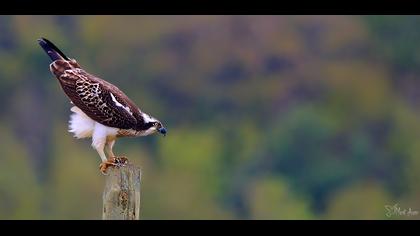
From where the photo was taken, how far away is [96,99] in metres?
10.6

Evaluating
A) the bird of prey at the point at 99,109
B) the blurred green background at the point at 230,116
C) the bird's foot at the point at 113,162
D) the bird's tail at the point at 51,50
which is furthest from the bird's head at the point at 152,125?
the blurred green background at the point at 230,116

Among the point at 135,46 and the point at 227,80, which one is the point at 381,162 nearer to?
the point at 227,80

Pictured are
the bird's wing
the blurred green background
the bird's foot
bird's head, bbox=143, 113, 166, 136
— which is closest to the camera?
the bird's foot

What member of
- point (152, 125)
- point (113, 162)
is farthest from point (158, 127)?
point (113, 162)

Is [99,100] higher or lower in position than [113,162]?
higher

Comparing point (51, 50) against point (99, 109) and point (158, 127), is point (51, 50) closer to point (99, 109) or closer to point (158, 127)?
point (99, 109)

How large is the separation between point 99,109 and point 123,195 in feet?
4.84

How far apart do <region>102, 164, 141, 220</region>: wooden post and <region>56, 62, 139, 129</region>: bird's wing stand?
119cm

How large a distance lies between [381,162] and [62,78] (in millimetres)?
39138

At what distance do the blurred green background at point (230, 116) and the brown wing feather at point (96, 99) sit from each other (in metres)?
27.3

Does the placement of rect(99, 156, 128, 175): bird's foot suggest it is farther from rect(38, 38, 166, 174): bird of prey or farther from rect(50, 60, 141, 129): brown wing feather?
rect(50, 60, 141, 129): brown wing feather

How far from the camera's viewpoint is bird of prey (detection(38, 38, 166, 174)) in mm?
10594

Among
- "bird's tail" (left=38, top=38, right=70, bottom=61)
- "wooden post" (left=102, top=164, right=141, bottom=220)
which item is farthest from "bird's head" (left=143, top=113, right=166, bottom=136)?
"wooden post" (left=102, top=164, right=141, bottom=220)

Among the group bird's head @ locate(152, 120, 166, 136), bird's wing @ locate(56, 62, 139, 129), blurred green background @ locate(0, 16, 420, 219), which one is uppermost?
blurred green background @ locate(0, 16, 420, 219)
